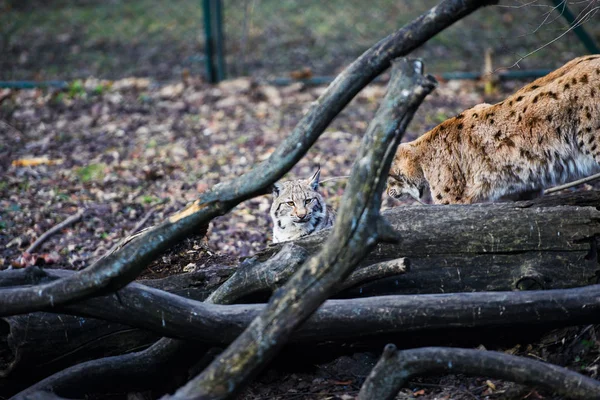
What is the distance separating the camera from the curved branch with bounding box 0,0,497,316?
339cm

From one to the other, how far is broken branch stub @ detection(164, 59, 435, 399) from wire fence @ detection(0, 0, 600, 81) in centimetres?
741

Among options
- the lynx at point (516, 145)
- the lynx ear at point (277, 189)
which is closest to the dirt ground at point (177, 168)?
the lynx ear at point (277, 189)

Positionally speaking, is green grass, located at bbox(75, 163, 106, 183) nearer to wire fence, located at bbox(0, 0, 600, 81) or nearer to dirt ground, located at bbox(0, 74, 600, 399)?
dirt ground, located at bbox(0, 74, 600, 399)

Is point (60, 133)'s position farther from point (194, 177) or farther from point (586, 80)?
point (586, 80)

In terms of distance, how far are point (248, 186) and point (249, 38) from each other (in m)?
9.73

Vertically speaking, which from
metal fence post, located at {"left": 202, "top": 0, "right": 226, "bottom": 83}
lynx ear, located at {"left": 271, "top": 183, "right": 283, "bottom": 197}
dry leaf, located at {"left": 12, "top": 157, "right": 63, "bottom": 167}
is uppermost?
metal fence post, located at {"left": 202, "top": 0, "right": 226, "bottom": 83}

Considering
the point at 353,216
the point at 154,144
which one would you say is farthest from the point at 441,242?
the point at 154,144

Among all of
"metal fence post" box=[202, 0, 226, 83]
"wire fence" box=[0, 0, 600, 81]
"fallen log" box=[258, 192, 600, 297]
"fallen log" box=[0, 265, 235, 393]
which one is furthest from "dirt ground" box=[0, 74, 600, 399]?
"wire fence" box=[0, 0, 600, 81]

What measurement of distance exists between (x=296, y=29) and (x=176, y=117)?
414cm

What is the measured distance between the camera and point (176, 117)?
9.81 meters

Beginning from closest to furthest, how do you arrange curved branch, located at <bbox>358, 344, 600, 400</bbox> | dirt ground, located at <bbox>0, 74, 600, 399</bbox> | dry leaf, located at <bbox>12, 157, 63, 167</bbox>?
curved branch, located at <bbox>358, 344, 600, 400</bbox> → dirt ground, located at <bbox>0, 74, 600, 399</bbox> → dry leaf, located at <bbox>12, 157, 63, 167</bbox>

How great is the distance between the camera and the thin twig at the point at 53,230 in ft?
20.7

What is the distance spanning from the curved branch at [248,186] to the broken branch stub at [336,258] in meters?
0.14

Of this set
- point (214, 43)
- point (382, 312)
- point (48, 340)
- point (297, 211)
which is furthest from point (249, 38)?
point (382, 312)
